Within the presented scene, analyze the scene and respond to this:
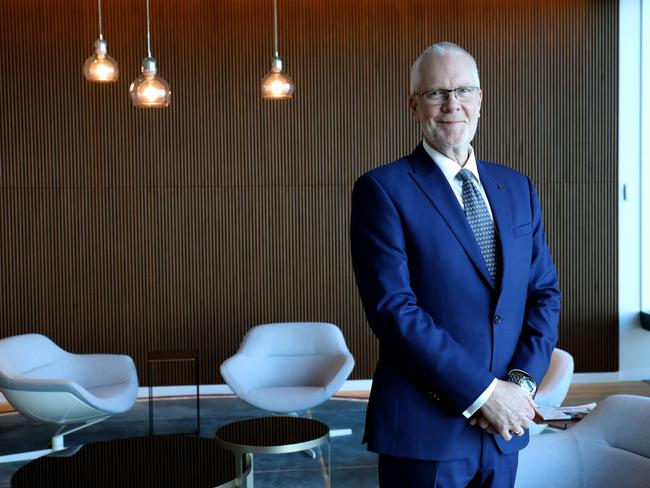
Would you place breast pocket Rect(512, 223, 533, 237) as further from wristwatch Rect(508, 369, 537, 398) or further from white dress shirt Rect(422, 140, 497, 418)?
wristwatch Rect(508, 369, 537, 398)

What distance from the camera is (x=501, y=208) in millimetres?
2189

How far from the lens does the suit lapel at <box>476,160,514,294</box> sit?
211 cm

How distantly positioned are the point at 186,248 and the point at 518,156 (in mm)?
3318

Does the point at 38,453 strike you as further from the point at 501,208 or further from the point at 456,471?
the point at 501,208

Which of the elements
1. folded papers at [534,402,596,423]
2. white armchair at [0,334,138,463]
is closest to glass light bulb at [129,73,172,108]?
white armchair at [0,334,138,463]

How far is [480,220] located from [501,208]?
96mm

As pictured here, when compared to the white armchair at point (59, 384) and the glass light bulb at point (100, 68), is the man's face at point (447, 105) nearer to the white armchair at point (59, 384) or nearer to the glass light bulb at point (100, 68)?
the glass light bulb at point (100, 68)

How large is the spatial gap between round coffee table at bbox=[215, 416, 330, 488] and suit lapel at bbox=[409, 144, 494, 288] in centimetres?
225

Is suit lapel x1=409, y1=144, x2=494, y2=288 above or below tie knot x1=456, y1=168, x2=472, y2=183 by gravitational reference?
below

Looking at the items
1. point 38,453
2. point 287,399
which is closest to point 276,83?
point 287,399

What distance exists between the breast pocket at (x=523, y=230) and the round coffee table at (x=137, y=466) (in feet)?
5.91

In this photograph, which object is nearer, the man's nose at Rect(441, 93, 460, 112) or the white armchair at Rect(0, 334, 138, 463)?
the man's nose at Rect(441, 93, 460, 112)

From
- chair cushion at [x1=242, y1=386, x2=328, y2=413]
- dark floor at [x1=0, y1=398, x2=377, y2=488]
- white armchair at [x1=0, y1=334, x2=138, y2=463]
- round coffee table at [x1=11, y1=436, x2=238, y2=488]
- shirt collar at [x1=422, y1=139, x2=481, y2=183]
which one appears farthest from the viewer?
chair cushion at [x1=242, y1=386, x2=328, y2=413]

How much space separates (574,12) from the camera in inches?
303
